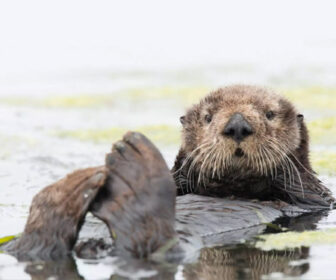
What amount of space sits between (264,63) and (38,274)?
15243 mm

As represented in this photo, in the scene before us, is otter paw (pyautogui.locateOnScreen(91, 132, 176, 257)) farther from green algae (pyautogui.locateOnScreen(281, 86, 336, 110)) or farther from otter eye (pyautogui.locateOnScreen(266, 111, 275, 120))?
green algae (pyautogui.locateOnScreen(281, 86, 336, 110))

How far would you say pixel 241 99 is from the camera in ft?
16.6

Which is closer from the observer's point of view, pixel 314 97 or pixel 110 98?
pixel 314 97

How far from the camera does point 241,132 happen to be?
15.0ft

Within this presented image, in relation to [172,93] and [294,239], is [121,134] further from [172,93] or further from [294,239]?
[294,239]

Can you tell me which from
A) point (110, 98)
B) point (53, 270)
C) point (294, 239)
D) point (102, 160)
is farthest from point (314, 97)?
point (53, 270)

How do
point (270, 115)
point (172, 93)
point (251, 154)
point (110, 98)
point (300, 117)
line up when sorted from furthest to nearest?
point (110, 98)
point (172, 93)
point (300, 117)
point (270, 115)
point (251, 154)

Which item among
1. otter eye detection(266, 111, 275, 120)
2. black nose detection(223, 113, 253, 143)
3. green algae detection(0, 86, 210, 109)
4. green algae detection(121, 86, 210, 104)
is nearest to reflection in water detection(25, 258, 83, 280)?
black nose detection(223, 113, 253, 143)

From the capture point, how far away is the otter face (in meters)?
4.68

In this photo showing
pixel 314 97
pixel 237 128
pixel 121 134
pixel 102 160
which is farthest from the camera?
pixel 314 97

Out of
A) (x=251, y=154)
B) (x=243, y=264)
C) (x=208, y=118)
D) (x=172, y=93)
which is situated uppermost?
(x=208, y=118)

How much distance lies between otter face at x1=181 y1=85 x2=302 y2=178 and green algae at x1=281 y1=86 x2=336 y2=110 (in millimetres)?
7355

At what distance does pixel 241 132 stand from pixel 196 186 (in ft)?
2.80

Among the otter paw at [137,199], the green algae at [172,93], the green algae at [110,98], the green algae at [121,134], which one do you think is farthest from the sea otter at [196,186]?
the green algae at [110,98]
